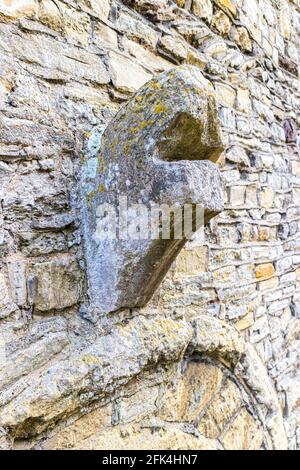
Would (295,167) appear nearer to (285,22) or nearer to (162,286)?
(285,22)

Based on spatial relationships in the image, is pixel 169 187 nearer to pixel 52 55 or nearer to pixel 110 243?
pixel 110 243

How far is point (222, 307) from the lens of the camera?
1792 millimetres

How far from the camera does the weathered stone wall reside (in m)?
1.09

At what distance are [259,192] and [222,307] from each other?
0.74 metres

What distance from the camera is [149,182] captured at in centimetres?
110

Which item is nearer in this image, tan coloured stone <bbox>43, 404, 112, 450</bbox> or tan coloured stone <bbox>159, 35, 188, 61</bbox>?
tan coloured stone <bbox>43, 404, 112, 450</bbox>

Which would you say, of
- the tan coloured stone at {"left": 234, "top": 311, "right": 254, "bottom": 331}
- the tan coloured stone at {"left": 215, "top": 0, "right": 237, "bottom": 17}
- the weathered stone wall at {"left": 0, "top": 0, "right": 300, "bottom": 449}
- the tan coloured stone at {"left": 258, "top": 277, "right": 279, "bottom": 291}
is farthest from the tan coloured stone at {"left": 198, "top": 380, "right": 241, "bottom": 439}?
the tan coloured stone at {"left": 215, "top": 0, "right": 237, "bottom": 17}

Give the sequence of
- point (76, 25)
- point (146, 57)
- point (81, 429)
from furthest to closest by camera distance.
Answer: point (146, 57) → point (76, 25) → point (81, 429)

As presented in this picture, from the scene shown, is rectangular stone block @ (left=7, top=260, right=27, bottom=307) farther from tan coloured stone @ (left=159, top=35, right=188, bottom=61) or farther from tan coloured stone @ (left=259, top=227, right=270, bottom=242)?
tan coloured stone @ (left=259, top=227, right=270, bottom=242)

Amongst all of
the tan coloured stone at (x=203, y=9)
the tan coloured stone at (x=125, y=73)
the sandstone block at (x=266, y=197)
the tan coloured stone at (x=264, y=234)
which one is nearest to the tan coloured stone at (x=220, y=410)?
the tan coloured stone at (x=264, y=234)

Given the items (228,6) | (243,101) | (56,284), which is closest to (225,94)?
(243,101)

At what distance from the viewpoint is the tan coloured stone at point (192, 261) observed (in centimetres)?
163

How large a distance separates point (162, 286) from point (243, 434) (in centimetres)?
92

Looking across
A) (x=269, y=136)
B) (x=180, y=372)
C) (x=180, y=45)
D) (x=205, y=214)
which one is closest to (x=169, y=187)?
(x=205, y=214)
